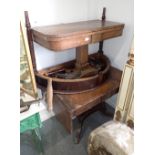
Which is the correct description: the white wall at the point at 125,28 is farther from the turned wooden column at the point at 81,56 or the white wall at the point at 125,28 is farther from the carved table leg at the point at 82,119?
the carved table leg at the point at 82,119

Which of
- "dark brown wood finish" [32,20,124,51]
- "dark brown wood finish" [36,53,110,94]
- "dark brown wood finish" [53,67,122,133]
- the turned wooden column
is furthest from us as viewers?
the turned wooden column

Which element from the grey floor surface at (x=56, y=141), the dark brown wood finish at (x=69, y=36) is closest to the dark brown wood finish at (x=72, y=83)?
the dark brown wood finish at (x=69, y=36)

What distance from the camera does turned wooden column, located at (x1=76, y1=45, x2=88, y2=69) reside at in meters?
1.51

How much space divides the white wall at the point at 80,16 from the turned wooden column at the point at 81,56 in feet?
0.69

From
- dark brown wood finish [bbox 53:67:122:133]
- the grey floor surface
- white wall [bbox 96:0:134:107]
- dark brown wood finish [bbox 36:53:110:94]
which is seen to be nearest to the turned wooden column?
dark brown wood finish [bbox 36:53:110:94]

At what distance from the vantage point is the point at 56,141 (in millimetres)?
1621

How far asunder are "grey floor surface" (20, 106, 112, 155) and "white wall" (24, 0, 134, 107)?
655mm

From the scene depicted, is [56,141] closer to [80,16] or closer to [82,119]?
[82,119]

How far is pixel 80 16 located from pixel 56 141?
1.23 m

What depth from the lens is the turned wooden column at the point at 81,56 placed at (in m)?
1.51

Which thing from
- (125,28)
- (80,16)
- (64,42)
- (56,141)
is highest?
(80,16)

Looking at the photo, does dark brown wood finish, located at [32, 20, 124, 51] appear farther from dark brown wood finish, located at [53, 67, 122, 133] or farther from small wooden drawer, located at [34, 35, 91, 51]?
dark brown wood finish, located at [53, 67, 122, 133]

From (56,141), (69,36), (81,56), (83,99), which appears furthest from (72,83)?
(56,141)
